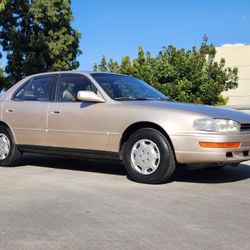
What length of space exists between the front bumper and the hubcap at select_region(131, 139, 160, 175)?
31cm

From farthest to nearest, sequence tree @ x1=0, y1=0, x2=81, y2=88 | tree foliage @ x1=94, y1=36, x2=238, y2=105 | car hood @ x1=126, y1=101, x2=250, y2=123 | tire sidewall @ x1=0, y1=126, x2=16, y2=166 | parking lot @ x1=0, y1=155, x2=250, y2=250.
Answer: tree @ x1=0, y1=0, x2=81, y2=88 → tree foliage @ x1=94, y1=36, x2=238, y2=105 → tire sidewall @ x1=0, y1=126, x2=16, y2=166 → car hood @ x1=126, y1=101, x2=250, y2=123 → parking lot @ x1=0, y1=155, x2=250, y2=250

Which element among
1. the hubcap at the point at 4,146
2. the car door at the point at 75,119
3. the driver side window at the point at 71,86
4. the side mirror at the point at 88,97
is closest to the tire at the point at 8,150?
the hubcap at the point at 4,146

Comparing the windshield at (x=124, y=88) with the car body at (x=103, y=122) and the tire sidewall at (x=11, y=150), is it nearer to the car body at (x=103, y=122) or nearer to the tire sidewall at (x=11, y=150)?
the car body at (x=103, y=122)

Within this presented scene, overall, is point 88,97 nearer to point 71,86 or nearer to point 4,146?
point 71,86

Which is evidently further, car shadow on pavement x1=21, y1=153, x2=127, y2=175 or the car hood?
car shadow on pavement x1=21, y1=153, x2=127, y2=175

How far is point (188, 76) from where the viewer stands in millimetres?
24906

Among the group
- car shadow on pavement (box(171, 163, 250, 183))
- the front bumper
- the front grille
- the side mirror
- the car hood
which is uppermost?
the side mirror

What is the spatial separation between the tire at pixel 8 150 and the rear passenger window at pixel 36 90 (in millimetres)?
595

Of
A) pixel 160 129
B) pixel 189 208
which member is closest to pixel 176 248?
pixel 189 208

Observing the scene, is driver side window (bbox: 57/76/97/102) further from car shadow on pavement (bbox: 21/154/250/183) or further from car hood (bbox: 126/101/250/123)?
car shadow on pavement (bbox: 21/154/250/183)

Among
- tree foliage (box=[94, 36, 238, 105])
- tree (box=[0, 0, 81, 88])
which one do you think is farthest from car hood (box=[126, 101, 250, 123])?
tree (box=[0, 0, 81, 88])

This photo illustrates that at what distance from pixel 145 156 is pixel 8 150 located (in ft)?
8.92

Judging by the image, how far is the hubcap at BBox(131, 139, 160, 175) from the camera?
6576 mm

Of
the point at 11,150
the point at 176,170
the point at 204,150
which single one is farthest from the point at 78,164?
the point at 204,150
